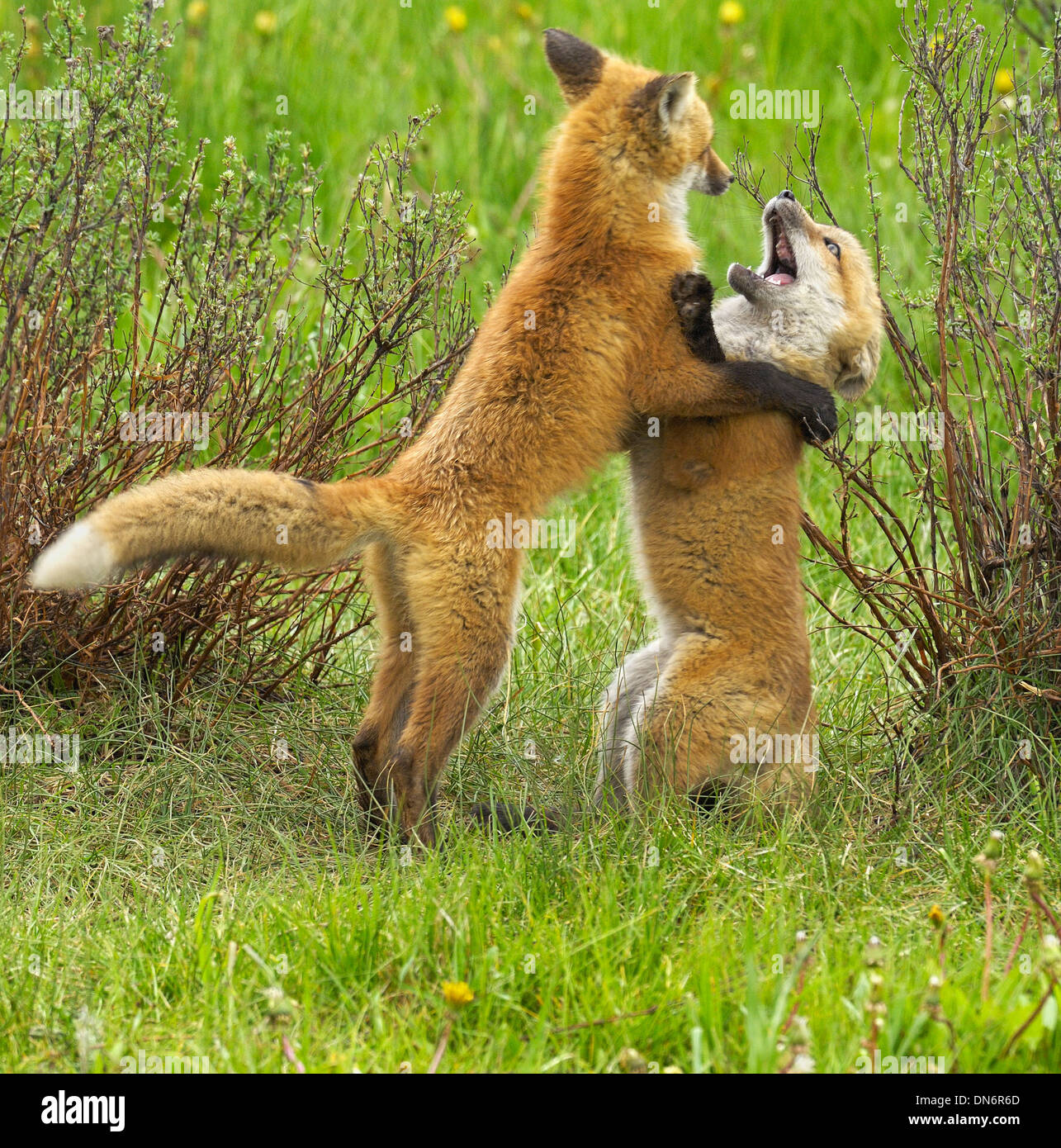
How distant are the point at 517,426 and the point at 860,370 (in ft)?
4.65

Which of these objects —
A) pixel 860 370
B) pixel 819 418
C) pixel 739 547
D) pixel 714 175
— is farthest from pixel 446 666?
pixel 714 175

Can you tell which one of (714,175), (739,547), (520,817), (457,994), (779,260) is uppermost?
(714,175)

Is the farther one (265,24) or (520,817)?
(265,24)

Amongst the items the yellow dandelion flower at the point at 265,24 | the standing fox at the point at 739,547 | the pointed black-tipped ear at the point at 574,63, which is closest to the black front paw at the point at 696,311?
the standing fox at the point at 739,547

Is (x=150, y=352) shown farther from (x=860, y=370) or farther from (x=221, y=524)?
(x=860, y=370)

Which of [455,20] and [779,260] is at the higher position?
[455,20]

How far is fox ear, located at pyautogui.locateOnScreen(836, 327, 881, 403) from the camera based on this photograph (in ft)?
15.8

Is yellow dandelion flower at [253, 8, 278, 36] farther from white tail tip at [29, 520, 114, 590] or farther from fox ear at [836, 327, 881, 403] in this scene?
white tail tip at [29, 520, 114, 590]

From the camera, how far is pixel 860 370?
4.84m
